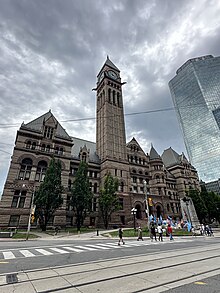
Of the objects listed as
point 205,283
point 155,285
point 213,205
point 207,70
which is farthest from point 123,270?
point 207,70

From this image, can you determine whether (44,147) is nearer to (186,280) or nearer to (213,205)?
(186,280)

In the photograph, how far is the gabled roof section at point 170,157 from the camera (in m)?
63.7

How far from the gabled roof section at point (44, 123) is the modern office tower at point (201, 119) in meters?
69.0

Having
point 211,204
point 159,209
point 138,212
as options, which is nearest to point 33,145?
point 138,212

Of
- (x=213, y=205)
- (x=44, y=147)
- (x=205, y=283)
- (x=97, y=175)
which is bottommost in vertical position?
(x=205, y=283)

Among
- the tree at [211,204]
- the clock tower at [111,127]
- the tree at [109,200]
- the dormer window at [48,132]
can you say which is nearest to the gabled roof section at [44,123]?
the dormer window at [48,132]

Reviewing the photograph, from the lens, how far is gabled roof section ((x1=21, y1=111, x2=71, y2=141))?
4178cm

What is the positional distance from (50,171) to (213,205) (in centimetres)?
4501

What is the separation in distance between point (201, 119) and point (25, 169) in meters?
93.3

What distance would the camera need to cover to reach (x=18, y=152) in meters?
37.2

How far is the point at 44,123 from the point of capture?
42969 millimetres

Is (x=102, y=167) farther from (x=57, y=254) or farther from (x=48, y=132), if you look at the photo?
(x=57, y=254)

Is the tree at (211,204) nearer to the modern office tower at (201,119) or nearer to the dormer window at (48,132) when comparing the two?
the dormer window at (48,132)

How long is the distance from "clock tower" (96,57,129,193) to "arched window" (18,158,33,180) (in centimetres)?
1750
